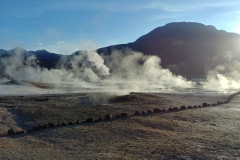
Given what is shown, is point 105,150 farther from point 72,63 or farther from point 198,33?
point 198,33

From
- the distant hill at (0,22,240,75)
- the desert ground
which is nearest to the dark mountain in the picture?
the distant hill at (0,22,240,75)

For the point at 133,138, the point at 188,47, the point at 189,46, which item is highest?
the point at 189,46

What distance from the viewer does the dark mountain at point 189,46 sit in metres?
91.4

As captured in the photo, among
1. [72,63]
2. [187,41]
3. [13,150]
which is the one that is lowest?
[13,150]

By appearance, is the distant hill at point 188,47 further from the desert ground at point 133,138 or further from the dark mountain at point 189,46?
the desert ground at point 133,138

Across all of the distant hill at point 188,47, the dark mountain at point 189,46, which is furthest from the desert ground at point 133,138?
the dark mountain at point 189,46

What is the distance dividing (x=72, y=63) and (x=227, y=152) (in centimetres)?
6441

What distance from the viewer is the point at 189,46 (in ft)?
372

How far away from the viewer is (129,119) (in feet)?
43.4

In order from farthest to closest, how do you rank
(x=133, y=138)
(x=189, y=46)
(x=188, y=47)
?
(x=189, y=46)
(x=188, y=47)
(x=133, y=138)

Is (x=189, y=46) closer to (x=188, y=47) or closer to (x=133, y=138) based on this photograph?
(x=188, y=47)

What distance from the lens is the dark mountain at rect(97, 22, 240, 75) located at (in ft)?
300

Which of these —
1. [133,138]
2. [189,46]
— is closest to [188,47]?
[189,46]

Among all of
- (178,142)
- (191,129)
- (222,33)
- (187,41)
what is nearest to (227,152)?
(178,142)
